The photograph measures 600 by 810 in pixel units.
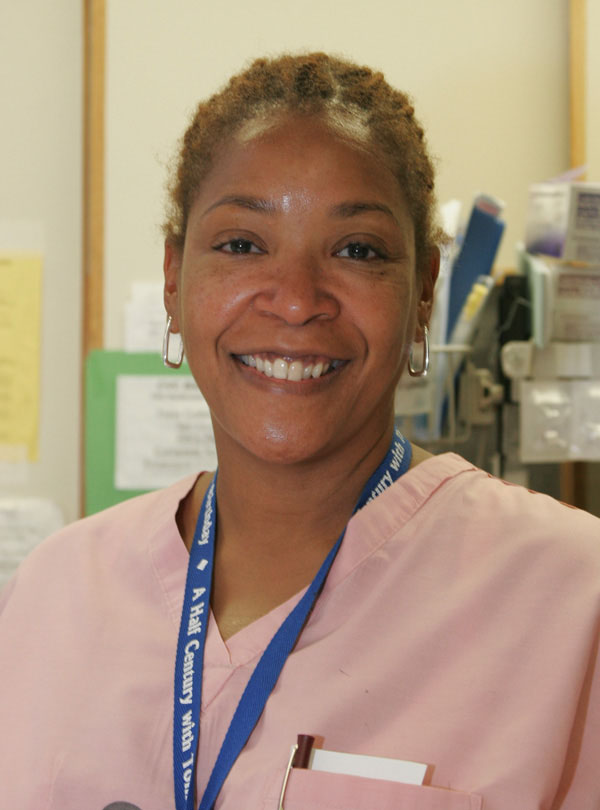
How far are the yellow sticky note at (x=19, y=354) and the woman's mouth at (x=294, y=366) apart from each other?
85cm

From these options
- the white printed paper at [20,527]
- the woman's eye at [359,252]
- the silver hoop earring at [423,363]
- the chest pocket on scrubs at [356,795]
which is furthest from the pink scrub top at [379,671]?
the white printed paper at [20,527]

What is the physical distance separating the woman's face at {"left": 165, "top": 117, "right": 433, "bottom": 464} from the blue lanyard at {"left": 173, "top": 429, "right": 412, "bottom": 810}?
0.28ft

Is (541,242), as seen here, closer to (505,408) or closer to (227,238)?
(505,408)

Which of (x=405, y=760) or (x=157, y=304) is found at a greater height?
(x=157, y=304)

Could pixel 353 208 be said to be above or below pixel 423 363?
above

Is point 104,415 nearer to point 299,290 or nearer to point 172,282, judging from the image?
point 172,282

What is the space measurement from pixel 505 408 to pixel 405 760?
0.83 m

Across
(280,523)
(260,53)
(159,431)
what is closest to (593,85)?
(260,53)

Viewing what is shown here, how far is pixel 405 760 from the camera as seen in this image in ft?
2.42

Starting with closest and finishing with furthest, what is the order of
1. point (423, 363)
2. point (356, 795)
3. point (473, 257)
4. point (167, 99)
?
point (356, 795) < point (423, 363) < point (473, 257) < point (167, 99)

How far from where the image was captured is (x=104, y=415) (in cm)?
158

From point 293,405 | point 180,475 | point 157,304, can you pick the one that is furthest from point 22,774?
point 157,304

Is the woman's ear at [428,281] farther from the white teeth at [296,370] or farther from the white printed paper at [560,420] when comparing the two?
the white printed paper at [560,420]

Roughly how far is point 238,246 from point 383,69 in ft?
2.82
